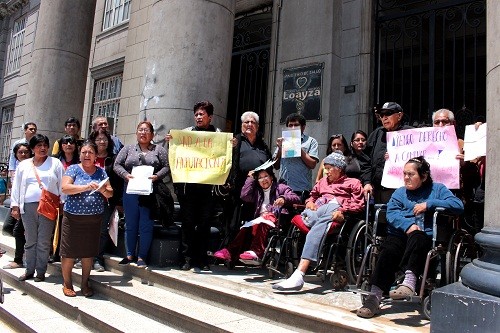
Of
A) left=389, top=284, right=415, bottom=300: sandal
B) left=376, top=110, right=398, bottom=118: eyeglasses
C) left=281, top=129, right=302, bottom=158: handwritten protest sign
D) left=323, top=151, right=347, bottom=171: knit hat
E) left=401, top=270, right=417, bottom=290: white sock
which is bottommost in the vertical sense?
left=389, top=284, right=415, bottom=300: sandal

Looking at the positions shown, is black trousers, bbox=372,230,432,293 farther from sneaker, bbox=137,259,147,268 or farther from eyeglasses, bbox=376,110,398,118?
sneaker, bbox=137,259,147,268

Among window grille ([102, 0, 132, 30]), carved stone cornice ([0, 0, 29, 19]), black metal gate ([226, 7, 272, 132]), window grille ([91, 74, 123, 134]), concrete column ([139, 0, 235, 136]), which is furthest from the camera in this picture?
carved stone cornice ([0, 0, 29, 19])

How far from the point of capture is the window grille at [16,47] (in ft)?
65.0

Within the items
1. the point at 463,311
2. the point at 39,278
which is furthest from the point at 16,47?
the point at 463,311

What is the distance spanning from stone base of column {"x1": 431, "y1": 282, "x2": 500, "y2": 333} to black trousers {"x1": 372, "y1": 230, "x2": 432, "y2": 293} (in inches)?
19.0

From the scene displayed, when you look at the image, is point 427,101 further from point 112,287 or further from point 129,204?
point 112,287

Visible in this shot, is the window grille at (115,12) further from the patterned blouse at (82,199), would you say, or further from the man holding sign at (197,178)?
the patterned blouse at (82,199)

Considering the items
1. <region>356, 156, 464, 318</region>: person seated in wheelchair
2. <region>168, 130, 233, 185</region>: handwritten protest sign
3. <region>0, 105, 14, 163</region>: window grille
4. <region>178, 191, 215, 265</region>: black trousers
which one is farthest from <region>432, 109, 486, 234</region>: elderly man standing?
<region>0, 105, 14, 163</region>: window grille

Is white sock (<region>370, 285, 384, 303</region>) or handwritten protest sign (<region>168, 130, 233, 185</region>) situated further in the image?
handwritten protest sign (<region>168, 130, 233, 185</region>)

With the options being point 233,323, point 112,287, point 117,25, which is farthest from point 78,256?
point 117,25

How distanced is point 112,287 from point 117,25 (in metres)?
11.4

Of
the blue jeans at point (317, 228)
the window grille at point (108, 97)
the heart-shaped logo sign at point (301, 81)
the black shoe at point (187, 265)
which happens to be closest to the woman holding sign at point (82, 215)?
the black shoe at point (187, 265)

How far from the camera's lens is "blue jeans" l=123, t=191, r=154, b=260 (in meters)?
5.62

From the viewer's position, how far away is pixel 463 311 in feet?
9.66
